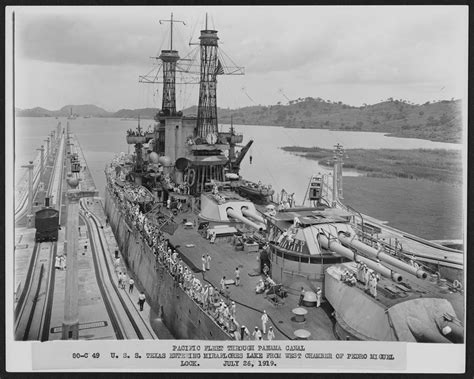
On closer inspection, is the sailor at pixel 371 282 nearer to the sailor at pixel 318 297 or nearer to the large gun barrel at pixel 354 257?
the large gun barrel at pixel 354 257

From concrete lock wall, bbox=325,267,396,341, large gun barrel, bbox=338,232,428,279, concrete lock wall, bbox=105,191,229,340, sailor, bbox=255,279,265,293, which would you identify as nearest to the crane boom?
concrete lock wall, bbox=105,191,229,340

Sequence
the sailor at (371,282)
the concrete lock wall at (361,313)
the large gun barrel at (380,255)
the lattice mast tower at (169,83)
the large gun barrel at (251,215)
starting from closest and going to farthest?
the large gun barrel at (380,255) < the concrete lock wall at (361,313) < the sailor at (371,282) < the large gun barrel at (251,215) < the lattice mast tower at (169,83)

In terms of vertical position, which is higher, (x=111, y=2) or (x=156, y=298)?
(x=111, y=2)

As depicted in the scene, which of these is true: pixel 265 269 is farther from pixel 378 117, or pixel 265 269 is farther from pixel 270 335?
pixel 378 117

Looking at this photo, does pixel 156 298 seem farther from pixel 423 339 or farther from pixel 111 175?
pixel 111 175

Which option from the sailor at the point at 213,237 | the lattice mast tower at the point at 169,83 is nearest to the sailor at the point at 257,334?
the sailor at the point at 213,237

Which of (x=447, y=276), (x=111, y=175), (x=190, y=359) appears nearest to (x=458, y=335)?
(x=447, y=276)

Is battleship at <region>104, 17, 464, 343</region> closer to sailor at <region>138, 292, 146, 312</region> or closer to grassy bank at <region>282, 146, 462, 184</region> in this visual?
sailor at <region>138, 292, 146, 312</region>
